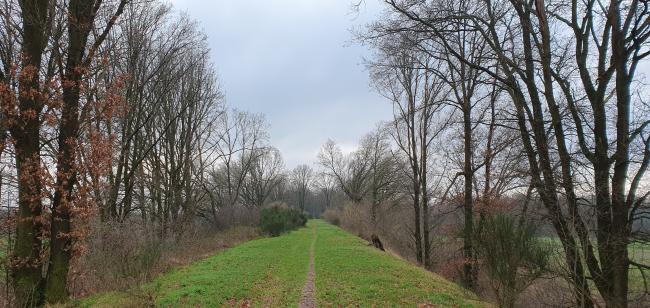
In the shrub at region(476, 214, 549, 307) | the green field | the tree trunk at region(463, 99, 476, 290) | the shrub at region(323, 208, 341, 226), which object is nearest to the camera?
the shrub at region(476, 214, 549, 307)

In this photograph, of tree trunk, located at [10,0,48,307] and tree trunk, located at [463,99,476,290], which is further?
tree trunk, located at [463,99,476,290]

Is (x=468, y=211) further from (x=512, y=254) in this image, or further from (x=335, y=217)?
(x=335, y=217)

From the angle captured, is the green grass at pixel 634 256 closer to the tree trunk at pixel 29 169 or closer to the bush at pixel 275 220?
the tree trunk at pixel 29 169

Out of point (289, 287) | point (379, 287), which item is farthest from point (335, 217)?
point (379, 287)

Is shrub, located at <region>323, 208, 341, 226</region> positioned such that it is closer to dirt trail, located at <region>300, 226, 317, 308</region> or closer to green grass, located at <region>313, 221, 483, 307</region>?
green grass, located at <region>313, 221, 483, 307</region>

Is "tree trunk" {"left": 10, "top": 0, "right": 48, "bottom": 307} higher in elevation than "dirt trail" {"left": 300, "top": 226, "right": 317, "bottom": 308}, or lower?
higher

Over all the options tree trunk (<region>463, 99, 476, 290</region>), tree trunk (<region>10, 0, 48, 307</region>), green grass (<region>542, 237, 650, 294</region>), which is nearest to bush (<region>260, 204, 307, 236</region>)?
tree trunk (<region>463, 99, 476, 290</region>)

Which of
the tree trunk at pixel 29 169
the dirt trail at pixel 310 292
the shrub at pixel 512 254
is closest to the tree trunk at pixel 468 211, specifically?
the dirt trail at pixel 310 292

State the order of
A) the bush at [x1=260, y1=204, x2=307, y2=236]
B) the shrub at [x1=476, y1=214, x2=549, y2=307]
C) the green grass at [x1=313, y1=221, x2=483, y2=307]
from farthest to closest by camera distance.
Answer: the bush at [x1=260, y1=204, x2=307, y2=236] → the green grass at [x1=313, y1=221, x2=483, y2=307] → the shrub at [x1=476, y1=214, x2=549, y2=307]

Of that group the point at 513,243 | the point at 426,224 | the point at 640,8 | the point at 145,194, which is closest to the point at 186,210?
the point at 145,194

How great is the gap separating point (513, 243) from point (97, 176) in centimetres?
1070

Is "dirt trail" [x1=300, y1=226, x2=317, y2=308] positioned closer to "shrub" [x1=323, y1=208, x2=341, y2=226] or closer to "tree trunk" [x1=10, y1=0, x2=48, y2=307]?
"tree trunk" [x1=10, y1=0, x2=48, y2=307]

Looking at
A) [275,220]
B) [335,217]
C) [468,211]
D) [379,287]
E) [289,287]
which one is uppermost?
[468,211]

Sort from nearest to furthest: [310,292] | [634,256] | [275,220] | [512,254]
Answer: [512,254]
[634,256]
[310,292]
[275,220]
